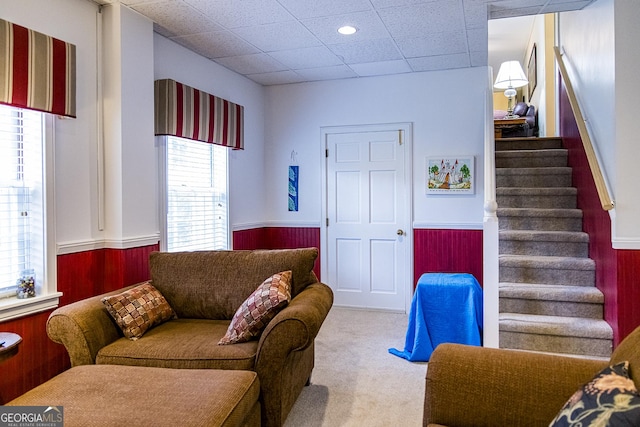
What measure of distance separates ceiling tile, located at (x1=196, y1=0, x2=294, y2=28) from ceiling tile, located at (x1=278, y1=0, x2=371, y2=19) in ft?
0.24

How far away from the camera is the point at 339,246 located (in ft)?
16.2

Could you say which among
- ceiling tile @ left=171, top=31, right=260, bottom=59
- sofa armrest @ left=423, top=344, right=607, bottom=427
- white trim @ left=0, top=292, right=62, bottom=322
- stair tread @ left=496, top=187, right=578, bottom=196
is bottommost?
sofa armrest @ left=423, top=344, right=607, bottom=427

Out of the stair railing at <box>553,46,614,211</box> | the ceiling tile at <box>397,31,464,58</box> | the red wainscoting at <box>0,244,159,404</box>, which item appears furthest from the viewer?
the ceiling tile at <box>397,31,464,58</box>

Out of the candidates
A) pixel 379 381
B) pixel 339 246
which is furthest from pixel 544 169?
pixel 379 381

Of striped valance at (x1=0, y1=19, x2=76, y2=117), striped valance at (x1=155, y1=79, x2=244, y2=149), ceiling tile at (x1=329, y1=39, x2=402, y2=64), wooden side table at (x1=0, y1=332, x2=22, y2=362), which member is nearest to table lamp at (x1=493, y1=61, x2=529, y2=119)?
ceiling tile at (x1=329, y1=39, x2=402, y2=64)

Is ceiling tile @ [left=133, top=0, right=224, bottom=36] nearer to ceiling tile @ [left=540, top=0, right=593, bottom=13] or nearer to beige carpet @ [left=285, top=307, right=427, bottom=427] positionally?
ceiling tile @ [left=540, top=0, right=593, bottom=13]

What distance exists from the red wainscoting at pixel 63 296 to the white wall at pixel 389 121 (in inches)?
82.9

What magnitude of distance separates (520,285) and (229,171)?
285 centimetres

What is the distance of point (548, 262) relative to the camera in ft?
11.0

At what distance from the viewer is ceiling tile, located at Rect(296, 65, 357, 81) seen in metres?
4.50

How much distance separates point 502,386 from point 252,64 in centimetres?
372

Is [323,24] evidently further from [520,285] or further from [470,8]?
[520,285]

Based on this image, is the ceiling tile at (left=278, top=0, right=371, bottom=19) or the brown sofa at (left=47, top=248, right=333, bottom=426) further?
the ceiling tile at (left=278, top=0, right=371, bottom=19)

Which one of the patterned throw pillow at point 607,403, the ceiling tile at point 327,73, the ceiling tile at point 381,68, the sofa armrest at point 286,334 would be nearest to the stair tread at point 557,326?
the sofa armrest at point 286,334
